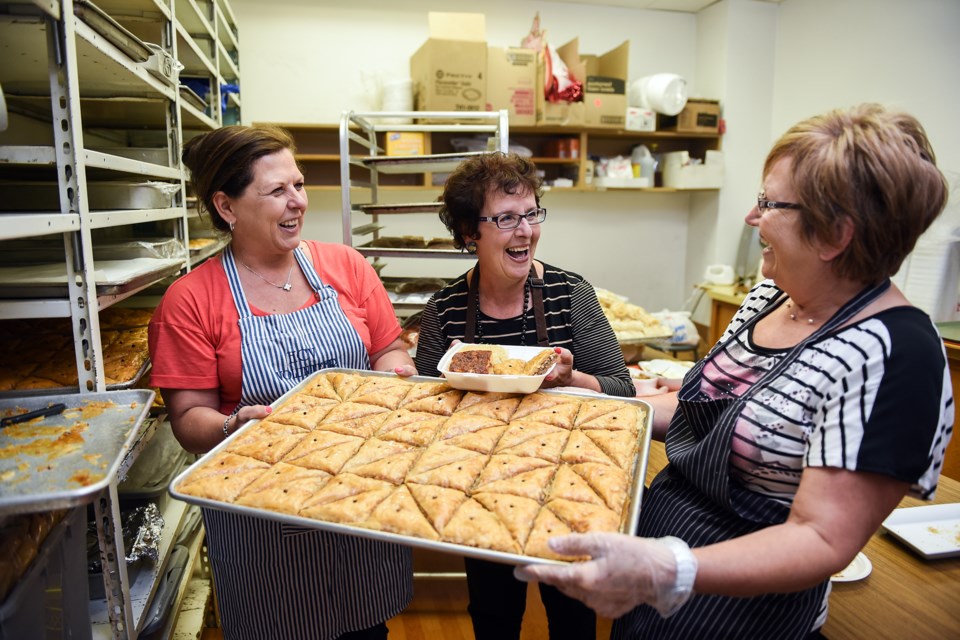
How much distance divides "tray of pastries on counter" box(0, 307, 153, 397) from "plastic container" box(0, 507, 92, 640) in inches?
16.0

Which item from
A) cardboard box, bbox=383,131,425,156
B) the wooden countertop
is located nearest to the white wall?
cardboard box, bbox=383,131,425,156

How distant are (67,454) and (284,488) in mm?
389

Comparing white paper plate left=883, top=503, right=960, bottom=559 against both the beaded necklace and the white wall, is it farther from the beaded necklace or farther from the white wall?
the white wall

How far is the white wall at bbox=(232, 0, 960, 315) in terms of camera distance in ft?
13.7

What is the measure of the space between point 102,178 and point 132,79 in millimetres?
803

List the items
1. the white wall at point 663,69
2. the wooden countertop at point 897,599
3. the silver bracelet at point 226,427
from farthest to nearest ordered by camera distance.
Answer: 1. the white wall at point 663,69
2. the silver bracelet at point 226,427
3. the wooden countertop at point 897,599

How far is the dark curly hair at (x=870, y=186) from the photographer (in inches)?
39.1

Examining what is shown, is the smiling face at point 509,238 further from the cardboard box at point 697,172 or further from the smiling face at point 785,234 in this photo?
the cardboard box at point 697,172

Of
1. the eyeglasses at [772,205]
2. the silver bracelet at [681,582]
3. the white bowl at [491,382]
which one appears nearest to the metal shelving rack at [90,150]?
the white bowl at [491,382]

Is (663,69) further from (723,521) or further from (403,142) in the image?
(723,521)

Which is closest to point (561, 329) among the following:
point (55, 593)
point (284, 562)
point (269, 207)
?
point (269, 207)

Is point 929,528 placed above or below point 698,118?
below

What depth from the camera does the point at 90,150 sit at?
1570 mm

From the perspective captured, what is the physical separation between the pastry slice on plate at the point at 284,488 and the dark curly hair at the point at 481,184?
3.13 feet
